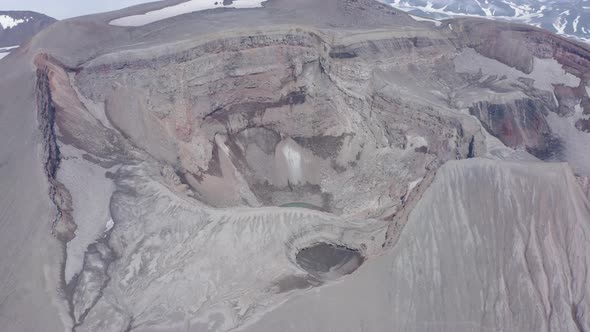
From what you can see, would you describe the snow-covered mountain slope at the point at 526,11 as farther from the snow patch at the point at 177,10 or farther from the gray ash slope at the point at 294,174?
the snow patch at the point at 177,10

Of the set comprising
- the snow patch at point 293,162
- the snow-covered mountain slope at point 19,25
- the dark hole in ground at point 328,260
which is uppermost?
the snow-covered mountain slope at point 19,25

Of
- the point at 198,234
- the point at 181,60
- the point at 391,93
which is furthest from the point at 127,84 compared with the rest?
the point at 391,93

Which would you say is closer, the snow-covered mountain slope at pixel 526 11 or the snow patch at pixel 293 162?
the snow patch at pixel 293 162

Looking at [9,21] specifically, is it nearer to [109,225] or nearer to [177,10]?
[177,10]

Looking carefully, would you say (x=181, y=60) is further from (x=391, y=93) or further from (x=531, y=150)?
(x=531, y=150)

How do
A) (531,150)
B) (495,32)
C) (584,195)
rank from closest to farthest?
(584,195) < (531,150) < (495,32)

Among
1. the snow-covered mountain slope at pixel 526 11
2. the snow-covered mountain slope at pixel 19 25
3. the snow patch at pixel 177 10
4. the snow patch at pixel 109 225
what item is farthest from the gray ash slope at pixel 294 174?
the snow-covered mountain slope at pixel 526 11

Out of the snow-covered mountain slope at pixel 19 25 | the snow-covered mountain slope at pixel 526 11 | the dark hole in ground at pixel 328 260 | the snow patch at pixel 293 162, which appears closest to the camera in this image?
the dark hole in ground at pixel 328 260
